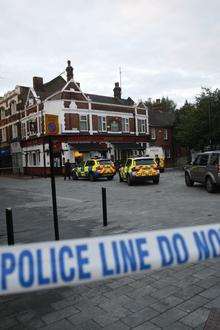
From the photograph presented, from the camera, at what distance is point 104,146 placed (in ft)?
131

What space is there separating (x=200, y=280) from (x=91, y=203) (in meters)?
8.81

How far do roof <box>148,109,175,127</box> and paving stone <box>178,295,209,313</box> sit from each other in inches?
1783

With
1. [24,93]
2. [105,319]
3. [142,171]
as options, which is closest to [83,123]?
[24,93]

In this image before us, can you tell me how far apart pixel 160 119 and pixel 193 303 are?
4944cm

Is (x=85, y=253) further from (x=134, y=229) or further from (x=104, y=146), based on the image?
(x=104, y=146)

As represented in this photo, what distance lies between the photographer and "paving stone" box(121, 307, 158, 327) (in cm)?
374

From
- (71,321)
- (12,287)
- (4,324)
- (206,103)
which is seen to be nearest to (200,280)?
(71,321)

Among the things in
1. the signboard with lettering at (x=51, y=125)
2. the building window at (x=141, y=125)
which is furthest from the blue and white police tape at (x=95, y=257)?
the building window at (x=141, y=125)

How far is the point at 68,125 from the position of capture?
37.2 m

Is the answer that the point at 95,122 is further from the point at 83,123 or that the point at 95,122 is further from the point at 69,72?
the point at 69,72

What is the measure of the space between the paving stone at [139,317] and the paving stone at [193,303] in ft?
1.17

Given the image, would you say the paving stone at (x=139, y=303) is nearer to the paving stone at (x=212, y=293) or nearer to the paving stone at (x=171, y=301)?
the paving stone at (x=171, y=301)

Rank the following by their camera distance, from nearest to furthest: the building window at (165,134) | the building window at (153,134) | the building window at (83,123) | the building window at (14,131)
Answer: the building window at (83,123) → the building window at (14,131) → the building window at (153,134) → the building window at (165,134)

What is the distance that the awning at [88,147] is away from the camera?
122 ft
